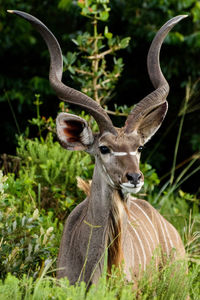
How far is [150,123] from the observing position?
3422mm

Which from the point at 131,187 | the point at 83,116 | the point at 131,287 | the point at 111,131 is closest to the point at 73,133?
the point at 111,131

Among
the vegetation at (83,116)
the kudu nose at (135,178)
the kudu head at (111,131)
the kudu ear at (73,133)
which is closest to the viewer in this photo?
the kudu nose at (135,178)

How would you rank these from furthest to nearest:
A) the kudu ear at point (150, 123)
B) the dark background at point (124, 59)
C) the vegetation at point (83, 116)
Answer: the dark background at point (124, 59) < the kudu ear at point (150, 123) < the vegetation at point (83, 116)

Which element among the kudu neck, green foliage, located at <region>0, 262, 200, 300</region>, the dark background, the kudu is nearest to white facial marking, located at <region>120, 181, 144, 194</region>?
the kudu

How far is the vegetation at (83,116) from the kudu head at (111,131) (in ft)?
1.47

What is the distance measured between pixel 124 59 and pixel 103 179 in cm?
458

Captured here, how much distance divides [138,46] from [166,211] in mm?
2867

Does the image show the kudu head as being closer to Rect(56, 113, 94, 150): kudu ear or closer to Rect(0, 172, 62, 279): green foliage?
Rect(56, 113, 94, 150): kudu ear

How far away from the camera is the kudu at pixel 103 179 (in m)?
3.08

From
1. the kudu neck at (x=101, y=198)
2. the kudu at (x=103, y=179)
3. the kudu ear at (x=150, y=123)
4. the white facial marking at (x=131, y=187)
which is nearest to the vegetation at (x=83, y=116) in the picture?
the kudu at (x=103, y=179)

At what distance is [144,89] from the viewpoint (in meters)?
7.51

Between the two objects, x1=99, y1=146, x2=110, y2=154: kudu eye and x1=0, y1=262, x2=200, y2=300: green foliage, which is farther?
x1=99, y1=146, x2=110, y2=154: kudu eye

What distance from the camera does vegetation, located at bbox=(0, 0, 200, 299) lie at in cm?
312

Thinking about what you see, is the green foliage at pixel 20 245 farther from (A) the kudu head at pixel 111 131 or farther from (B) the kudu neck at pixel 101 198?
(A) the kudu head at pixel 111 131
